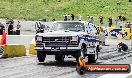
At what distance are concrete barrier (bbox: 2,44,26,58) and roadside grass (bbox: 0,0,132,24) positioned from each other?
37943mm

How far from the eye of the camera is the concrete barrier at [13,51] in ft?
67.3

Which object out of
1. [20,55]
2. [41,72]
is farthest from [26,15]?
[41,72]

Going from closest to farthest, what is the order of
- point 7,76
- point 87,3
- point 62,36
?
point 7,76 < point 62,36 < point 87,3

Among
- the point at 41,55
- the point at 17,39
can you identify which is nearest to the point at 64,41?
the point at 41,55

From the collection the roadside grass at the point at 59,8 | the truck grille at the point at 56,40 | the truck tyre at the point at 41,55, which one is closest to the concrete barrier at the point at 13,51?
the truck tyre at the point at 41,55

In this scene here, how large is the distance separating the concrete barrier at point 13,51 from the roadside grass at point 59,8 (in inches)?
1494

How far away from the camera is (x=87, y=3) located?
233 feet

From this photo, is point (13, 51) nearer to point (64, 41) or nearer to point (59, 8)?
point (64, 41)

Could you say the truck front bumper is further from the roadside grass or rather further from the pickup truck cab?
the roadside grass

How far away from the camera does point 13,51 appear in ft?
70.1

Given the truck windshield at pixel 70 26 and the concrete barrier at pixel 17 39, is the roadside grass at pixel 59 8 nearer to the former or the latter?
the concrete barrier at pixel 17 39

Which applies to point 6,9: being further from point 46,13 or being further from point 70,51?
point 70,51

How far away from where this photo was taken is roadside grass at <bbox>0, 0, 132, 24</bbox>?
63.2m

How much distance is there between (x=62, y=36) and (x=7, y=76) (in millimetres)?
4121
